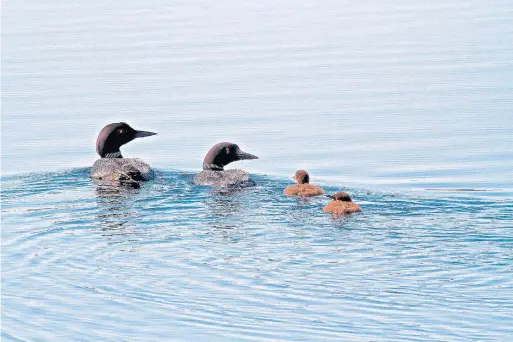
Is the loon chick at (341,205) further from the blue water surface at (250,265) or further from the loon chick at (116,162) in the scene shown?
the loon chick at (116,162)

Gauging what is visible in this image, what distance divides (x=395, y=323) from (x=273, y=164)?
279 inches

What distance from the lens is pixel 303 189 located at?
13.6 metres

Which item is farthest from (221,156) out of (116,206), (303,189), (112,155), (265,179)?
(116,206)

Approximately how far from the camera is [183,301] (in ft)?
32.4

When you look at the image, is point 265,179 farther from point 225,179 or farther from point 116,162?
point 116,162

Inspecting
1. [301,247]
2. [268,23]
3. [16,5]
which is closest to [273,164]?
[301,247]

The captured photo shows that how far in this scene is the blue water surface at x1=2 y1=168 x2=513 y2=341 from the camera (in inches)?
365

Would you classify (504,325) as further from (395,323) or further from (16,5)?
(16,5)

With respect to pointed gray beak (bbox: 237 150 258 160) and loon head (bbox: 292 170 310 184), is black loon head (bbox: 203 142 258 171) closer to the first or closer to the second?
pointed gray beak (bbox: 237 150 258 160)

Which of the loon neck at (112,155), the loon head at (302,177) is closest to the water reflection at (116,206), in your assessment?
the loon neck at (112,155)

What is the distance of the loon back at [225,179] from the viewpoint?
1420 centimetres

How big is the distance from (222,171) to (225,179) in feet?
0.97

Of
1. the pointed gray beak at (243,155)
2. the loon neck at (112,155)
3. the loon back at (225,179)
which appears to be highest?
the pointed gray beak at (243,155)

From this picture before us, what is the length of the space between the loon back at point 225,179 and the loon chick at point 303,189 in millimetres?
587
